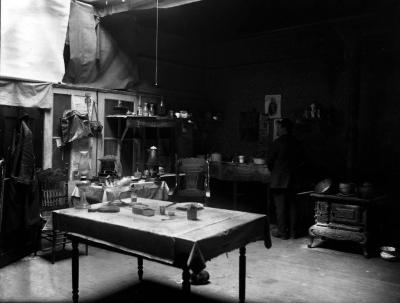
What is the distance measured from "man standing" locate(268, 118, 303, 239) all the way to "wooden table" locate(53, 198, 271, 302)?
3.01 m

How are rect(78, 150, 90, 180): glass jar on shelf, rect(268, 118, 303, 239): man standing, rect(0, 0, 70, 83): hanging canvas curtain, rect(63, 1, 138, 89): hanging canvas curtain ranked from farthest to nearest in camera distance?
rect(78, 150, 90, 180): glass jar on shelf → rect(63, 1, 138, 89): hanging canvas curtain → rect(268, 118, 303, 239): man standing → rect(0, 0, 70, 83): hanging canvas curtain

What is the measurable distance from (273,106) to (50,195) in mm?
5522

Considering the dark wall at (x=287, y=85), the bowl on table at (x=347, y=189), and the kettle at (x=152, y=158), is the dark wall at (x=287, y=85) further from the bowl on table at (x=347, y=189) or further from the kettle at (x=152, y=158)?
the kettle at (x=152, y=158)

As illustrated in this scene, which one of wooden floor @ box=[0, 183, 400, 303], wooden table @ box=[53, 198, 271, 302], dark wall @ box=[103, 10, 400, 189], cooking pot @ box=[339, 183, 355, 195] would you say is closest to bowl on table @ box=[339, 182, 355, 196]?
cooking pot @ box=[339, 183, 355, 195]

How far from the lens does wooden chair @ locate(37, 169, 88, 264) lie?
608cm

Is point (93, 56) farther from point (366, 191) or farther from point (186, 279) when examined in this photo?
point (186, 279)

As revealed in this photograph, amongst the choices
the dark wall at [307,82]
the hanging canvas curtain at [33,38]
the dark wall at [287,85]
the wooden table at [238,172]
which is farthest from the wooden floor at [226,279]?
the dark wall at [287,85]

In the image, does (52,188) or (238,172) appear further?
(238,172)

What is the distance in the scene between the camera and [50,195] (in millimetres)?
6199

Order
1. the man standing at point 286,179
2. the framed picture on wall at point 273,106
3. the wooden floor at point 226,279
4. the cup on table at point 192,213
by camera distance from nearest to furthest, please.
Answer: the cup on table at point 192,213 < the wooden floor at point 226,279 < the man standing at point 286,179 < the framed picture on wall at point 273,106

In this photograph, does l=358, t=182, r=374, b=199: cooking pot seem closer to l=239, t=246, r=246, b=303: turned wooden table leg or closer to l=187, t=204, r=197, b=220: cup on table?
l=239, t=246, r=246, b=303: turned wooden table leg

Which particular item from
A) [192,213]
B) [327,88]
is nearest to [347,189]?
[327,88]

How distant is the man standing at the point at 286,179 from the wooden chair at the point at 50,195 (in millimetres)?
3506

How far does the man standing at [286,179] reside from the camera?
7234mm
